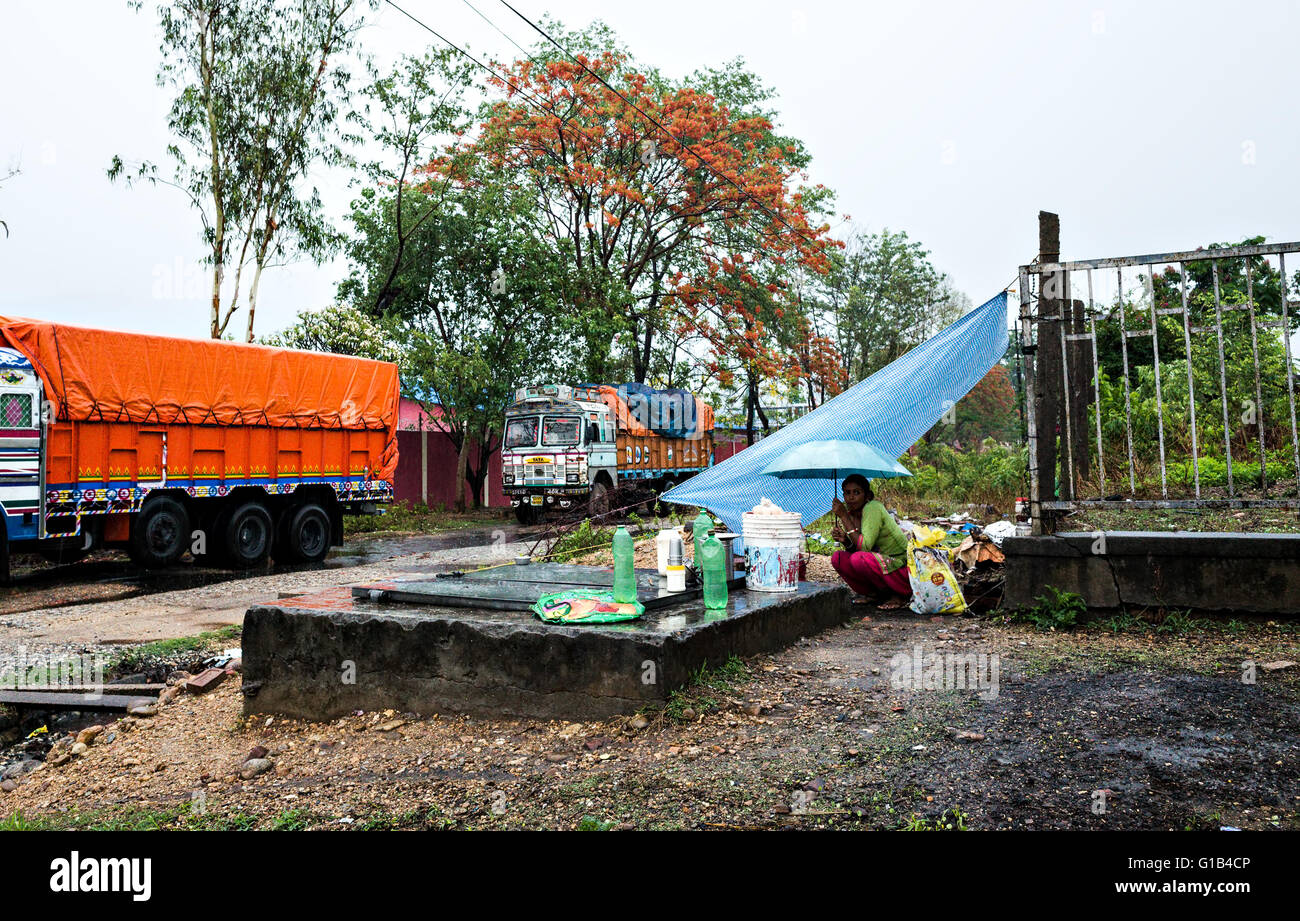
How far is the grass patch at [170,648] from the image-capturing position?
21.4 ft

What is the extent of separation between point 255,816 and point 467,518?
17.8 meters

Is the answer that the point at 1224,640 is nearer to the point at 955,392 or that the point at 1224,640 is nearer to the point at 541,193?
the point at 955,392

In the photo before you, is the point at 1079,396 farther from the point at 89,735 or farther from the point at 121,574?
the point at 121,574

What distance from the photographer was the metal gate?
5.32 m

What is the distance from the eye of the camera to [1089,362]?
9.89m

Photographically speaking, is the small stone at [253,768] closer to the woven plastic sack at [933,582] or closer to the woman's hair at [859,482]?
the woven plastic sack at [933,582]

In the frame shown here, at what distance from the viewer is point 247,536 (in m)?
12.1

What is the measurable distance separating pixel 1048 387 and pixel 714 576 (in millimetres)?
2718

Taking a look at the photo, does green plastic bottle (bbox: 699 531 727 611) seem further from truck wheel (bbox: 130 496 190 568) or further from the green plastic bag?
truck wheel (bbox: 130 496 190 568)

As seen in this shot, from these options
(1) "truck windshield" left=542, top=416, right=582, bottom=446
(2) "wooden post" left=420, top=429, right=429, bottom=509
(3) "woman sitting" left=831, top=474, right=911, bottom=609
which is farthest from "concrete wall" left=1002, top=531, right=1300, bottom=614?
(2) "wooden post" left=420, top=429, right=429, bottom=509

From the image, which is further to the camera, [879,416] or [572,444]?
[572,444]

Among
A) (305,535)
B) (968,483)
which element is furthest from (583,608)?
(968,483)

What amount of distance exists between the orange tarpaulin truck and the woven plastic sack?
9010mm
